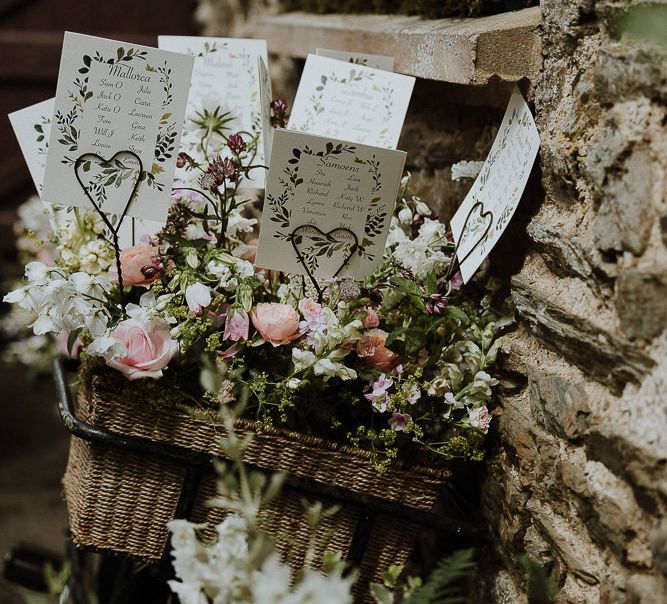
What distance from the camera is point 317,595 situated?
86 centimetres

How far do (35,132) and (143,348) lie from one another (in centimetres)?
52

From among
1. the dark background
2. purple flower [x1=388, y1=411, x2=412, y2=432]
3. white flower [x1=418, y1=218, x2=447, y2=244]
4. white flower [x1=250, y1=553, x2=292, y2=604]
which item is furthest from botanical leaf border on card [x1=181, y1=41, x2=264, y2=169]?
the dark background

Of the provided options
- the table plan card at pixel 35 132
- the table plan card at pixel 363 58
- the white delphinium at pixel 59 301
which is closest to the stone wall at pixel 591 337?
the table plan card at pixel 363 58

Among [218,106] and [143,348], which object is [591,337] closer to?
[143,348]

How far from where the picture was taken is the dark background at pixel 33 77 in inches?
130

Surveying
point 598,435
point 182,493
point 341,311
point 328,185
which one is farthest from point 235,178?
point 598,435

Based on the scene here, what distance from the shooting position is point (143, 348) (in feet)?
4.10

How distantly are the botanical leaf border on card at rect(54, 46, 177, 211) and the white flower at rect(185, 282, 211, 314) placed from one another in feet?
0.60

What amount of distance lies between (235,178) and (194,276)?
17 centimetres

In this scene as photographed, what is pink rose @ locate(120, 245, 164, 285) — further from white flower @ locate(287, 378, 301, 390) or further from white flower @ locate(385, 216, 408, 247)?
white flower @ locate(385, 216, 408, 247)

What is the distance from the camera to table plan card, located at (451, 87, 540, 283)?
4.27 feet

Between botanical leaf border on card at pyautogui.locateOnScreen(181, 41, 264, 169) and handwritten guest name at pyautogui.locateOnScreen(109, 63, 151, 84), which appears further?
botanical leaf border on card at pyautogui.locateOnScreen(181, 41, 264, 169)

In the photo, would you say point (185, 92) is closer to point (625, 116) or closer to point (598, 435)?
point (625, 116)

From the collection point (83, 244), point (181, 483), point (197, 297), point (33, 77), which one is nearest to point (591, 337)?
point (197, 297)
